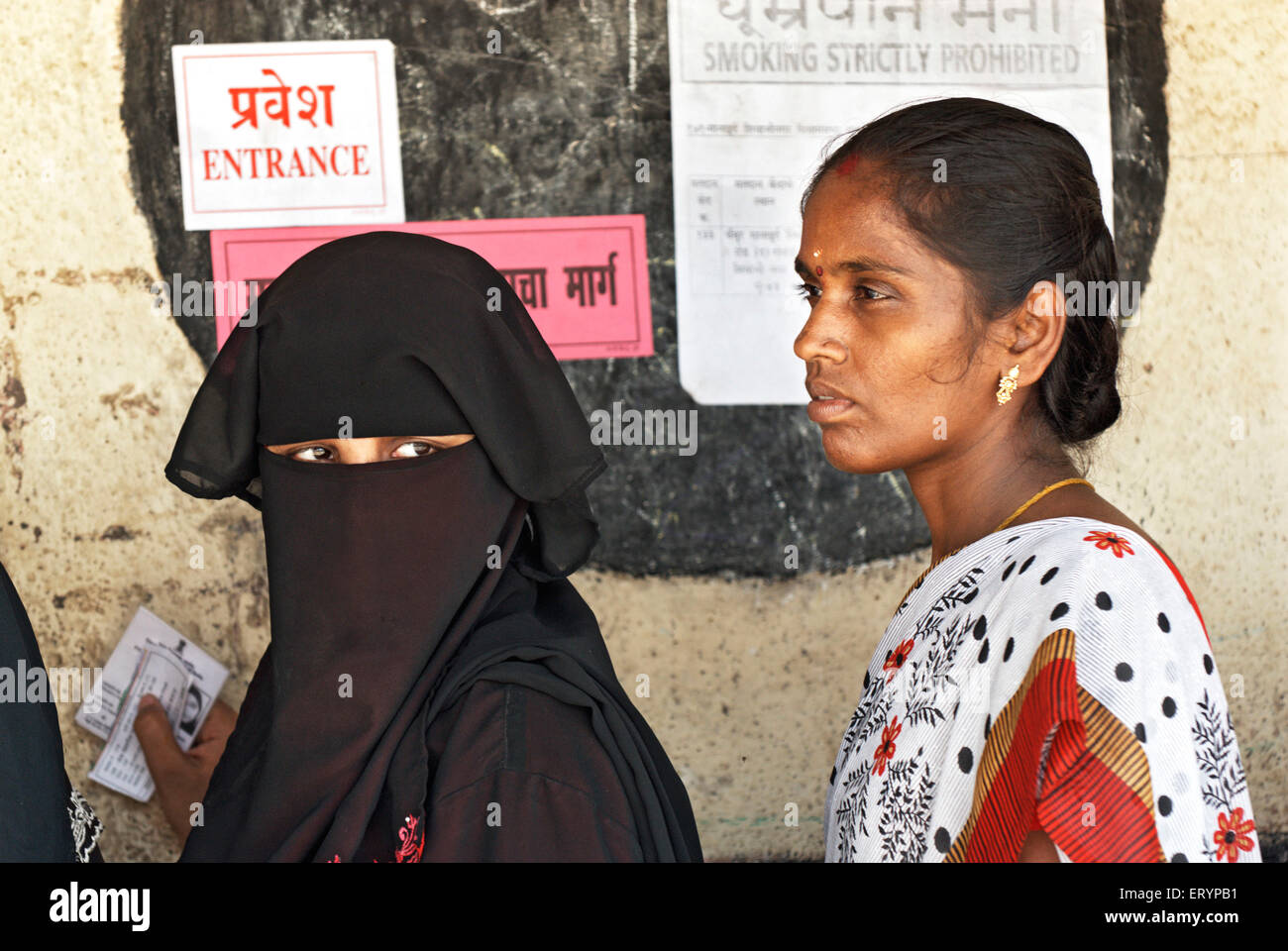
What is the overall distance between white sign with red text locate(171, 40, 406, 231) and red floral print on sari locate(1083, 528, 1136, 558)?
1490mm

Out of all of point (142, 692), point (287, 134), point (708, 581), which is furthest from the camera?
point (708, 581)

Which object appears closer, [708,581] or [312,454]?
[312,454]

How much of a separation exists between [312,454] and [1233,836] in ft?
3.47

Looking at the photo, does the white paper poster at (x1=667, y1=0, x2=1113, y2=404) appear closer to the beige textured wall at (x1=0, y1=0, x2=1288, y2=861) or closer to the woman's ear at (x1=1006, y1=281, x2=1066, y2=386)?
the beige textured wall at (x1=0, y1=0, x2=1288, y2=861)

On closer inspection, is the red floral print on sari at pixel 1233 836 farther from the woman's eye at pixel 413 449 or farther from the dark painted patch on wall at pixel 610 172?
the dark painted patch on wall at pixel 610 172

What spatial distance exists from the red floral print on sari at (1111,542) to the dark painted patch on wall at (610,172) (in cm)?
118

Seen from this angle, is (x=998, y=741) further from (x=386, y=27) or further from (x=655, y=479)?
(x=386, y=27)

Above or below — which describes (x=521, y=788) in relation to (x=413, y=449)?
below

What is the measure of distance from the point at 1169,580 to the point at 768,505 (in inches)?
48.4

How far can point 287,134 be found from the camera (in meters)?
2.30

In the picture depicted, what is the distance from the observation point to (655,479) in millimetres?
2404
